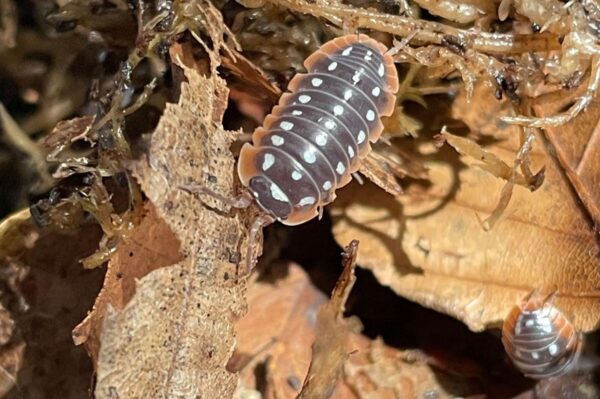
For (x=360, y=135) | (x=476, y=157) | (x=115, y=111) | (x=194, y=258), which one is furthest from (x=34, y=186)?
(x=476, y=157)

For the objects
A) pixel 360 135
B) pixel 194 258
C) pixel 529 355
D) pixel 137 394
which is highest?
pixel 360 135

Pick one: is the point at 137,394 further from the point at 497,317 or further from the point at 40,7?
the point at 40,7

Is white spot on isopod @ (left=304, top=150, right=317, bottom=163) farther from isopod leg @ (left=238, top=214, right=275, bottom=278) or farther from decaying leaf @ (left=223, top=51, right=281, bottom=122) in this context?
decaying leaf @ (left=223, top=51, right=281, bottom=122)

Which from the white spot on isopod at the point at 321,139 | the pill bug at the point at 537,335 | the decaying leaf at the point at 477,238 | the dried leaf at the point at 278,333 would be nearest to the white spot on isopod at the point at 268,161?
the white spot on isopod at the point at 321,139

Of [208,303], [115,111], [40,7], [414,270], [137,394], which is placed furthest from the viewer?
[40,7]

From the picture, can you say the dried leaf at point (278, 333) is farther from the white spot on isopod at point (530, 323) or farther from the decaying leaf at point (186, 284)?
the white spot on isopod at point (530, 323)

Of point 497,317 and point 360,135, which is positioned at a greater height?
point 360,135
